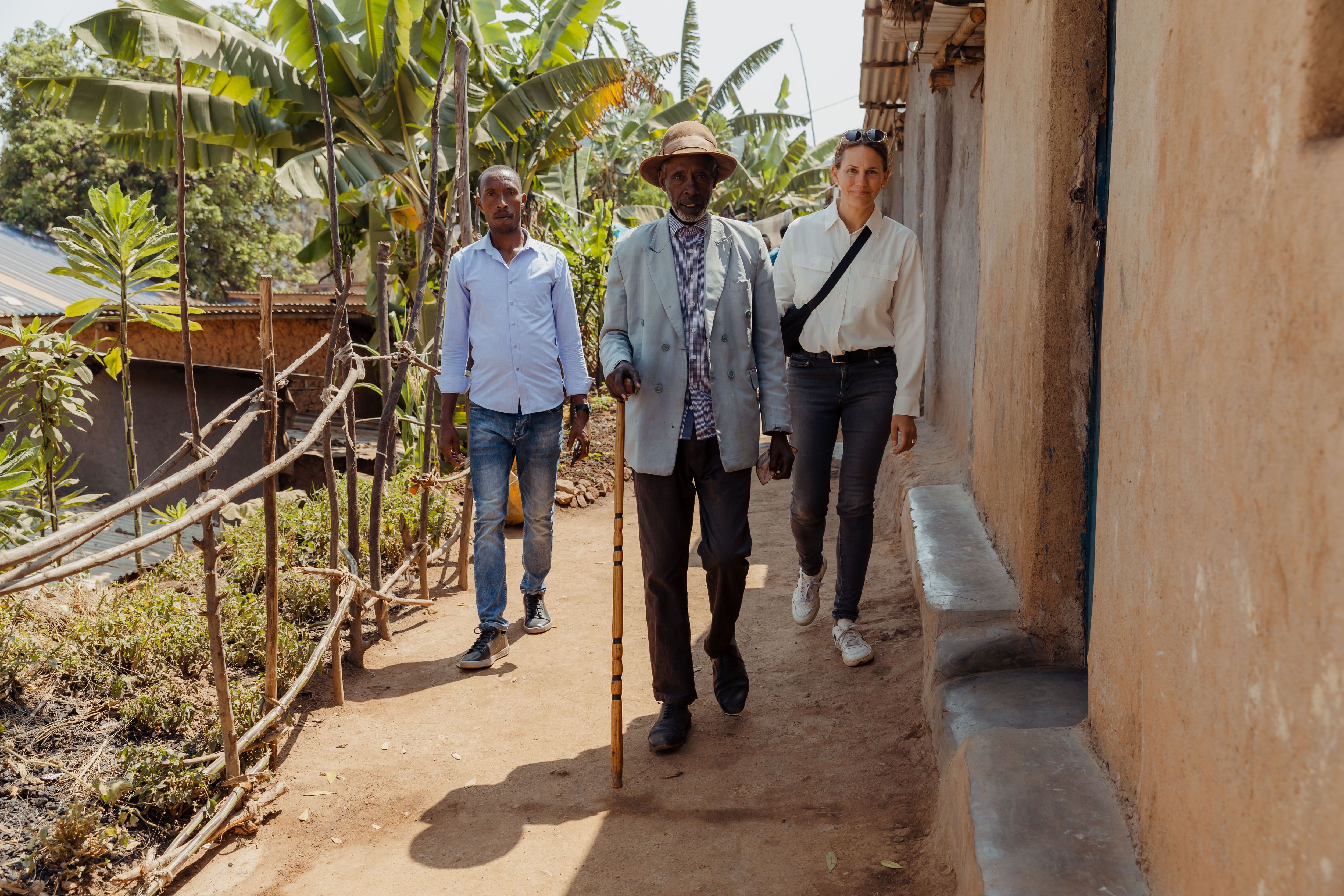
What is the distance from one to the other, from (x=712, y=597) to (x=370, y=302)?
848cm

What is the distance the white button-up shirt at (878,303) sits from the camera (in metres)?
3.88

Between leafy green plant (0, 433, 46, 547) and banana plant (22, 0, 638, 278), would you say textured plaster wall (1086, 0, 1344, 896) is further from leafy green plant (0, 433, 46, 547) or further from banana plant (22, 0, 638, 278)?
banana plant (22, 0, 638, 278)

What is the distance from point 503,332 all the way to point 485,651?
1471mm

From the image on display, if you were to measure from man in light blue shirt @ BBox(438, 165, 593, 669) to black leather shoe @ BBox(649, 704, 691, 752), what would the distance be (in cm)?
128

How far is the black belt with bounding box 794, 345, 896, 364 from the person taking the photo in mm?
3953

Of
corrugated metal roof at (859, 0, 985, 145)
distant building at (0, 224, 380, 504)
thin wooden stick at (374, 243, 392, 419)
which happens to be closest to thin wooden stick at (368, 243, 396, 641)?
thin wooden stick at (374, 243, 392, 419)

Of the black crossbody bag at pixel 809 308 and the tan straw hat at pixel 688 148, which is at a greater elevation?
the tan straw hat at pixel 688 148

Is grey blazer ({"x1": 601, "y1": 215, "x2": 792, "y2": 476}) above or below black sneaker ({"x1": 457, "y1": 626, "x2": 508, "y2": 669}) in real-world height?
above

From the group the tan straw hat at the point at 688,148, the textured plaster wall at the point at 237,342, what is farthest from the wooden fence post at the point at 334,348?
the textured plaster wall at the point at 237,342

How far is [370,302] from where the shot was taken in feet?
36.5

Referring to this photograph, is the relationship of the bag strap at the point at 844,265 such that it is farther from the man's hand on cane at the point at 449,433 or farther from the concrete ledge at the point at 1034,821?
the concrete ledge at the point at 1034,821

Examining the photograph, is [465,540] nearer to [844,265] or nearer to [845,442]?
[845,442]

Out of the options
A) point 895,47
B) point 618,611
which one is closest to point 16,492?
point 618,611

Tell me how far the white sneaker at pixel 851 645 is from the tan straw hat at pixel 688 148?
6.30 ft
